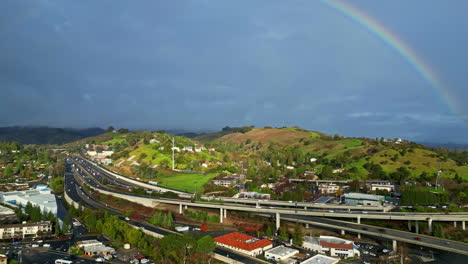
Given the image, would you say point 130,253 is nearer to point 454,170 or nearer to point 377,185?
point 377,185

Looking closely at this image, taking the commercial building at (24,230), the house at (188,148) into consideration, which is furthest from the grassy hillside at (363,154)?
the commercial building at (24,230)

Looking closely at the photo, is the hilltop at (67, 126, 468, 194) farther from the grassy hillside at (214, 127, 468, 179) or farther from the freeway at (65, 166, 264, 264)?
the freeway at (65, 166, 264, 264)

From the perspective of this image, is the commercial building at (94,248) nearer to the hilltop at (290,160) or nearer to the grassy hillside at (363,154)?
the hilltop at (290,160)

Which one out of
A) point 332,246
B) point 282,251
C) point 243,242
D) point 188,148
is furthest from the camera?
point 188,148

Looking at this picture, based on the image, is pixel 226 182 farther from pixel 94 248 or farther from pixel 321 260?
pixel 321 260

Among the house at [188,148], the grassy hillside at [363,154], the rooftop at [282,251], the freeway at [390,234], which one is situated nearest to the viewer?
the freeway at [390,234]

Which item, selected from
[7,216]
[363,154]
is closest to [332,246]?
[7,216]

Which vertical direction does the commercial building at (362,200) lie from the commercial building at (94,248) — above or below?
above

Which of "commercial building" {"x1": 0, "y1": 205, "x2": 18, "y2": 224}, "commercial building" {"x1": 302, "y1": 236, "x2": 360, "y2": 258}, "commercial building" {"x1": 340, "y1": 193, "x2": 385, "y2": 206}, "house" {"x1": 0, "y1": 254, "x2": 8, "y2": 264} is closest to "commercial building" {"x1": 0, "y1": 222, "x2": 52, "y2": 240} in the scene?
"commercial building" {"x1": 0, "y1": 205, "x2": 18, "y2": 224}
